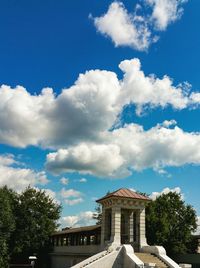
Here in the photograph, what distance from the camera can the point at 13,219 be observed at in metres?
44.9

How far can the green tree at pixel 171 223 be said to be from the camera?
45.1m

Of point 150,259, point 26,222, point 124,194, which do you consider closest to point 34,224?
point 26,222

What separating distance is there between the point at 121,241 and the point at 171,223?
15272mm

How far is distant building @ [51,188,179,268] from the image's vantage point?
27.9 metres

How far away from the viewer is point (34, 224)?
4669 cm

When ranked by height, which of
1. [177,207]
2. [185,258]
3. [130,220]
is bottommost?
[185,258]

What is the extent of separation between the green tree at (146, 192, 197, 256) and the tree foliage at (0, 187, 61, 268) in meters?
13.3

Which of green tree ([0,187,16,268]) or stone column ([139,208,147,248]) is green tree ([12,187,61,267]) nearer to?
green tree ([0,187,16,268])

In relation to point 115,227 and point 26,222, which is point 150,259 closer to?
point 115,227

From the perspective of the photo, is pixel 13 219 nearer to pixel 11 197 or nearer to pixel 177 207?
pixel 11 197

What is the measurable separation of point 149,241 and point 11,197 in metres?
19.1

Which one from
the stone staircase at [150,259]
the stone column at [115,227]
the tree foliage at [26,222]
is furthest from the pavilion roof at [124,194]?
the tree foliage at [26,222]

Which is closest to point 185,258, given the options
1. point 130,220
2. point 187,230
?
point 187,230

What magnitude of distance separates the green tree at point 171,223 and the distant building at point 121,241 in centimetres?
959
